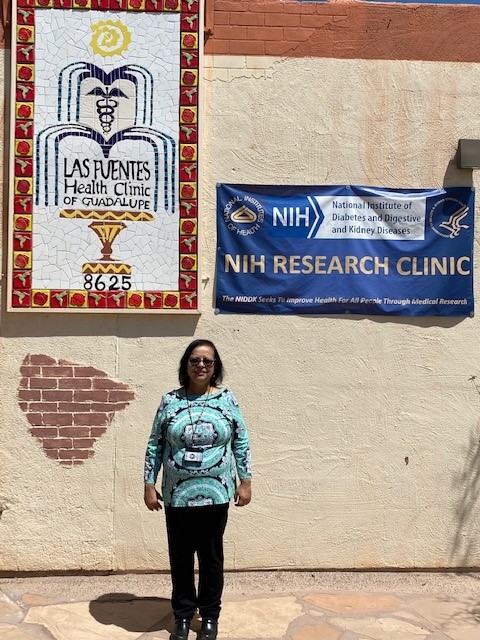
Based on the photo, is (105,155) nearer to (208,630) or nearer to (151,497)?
(151,497)

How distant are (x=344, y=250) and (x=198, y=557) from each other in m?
2.40

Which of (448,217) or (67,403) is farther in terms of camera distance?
(448,217)

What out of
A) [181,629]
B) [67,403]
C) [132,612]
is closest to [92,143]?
[67,403]

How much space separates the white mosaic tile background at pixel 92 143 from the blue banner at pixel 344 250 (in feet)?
1.50

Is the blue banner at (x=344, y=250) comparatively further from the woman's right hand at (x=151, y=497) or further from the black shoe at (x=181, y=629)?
the black shoe at (x=181, y=629)

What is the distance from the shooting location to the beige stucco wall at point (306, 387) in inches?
216

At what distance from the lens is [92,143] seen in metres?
5.51

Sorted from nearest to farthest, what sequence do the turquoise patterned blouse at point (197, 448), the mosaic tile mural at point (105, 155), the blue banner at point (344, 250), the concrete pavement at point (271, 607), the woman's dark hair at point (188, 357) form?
the turquoise patterned blouse at point (197, 448)
the woman's dark hair at point (188, 357)
the concrete pavement at point (271, 607)
the mosaic tile mural at point (105, 155)
the blue banner at point (344, 250)

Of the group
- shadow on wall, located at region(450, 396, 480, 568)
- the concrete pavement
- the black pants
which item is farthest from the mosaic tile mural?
shadow on wall, located at region(450, 396, 480, 568)

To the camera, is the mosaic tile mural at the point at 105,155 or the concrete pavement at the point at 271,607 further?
the mosaic tile mural at the point at 105,155

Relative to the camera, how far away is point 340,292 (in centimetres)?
561

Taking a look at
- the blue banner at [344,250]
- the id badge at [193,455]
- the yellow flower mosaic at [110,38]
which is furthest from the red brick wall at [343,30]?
the id badge at [193,455]

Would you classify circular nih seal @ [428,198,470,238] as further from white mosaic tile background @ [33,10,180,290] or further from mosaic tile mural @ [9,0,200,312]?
white mosaic tile background @ [33,10,180,290]

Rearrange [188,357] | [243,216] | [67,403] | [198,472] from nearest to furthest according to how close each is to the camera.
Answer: [198,472], [188,357], [67,403], [243,216]
